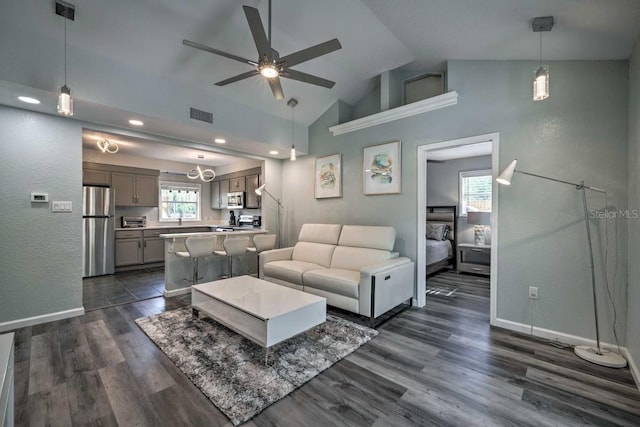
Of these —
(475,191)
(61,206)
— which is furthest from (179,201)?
(475,191)

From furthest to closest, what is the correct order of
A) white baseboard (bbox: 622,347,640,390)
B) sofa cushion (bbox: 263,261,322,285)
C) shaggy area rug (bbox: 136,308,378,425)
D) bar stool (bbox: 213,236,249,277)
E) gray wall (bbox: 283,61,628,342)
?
bar stool (bbox: 213,236,249,277)
sofa cushion (bbox: 263,261,322,285)
gray wall (bbox: 283,61,628,342)
white baseboard (bbox: 622,347,640,390)
shaggy area rug (bbox: 136,308,378,425)

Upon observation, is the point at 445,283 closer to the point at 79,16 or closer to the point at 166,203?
the point at 79,16

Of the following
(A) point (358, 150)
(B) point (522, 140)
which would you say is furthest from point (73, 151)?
(B) point (522, 140)

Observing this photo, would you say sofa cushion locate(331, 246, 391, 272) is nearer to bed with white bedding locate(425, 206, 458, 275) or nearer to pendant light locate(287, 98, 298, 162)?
pendant light locate(287, 98, 298, 162)

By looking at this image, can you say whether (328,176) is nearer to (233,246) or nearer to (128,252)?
(233,246)

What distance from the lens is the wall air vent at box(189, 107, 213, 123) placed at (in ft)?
11.7

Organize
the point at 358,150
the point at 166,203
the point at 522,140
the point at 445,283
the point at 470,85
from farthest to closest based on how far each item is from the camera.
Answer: the point at 166,203, the point at 445,283, the point at 358,150, the point at 470,85, the point at 522,140

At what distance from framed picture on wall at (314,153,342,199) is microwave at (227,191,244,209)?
262cm

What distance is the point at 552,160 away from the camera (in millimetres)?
2742

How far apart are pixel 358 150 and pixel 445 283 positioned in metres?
2.83

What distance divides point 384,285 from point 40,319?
3965mm

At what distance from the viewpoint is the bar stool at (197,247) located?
3891mm

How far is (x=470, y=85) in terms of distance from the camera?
10.6ft

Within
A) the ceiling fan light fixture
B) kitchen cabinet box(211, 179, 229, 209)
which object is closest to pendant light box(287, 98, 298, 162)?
the ceiling fan light fixture
